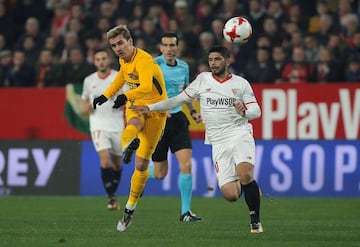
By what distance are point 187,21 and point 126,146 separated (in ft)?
35.7

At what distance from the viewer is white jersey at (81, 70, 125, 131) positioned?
17469 mm

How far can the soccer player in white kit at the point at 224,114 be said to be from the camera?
40.5 ft

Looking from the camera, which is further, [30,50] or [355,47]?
[30,50]

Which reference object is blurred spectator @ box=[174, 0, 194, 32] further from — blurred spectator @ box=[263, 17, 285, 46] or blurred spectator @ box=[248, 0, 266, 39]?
blurred spectator @ box=[263, 17, 285, 46]

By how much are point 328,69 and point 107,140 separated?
17.1 feet

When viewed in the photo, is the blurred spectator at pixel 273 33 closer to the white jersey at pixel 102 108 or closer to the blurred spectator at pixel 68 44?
the blurred spectator at pixel 68 44

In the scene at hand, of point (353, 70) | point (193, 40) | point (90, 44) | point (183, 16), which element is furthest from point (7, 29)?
point (353, 70)

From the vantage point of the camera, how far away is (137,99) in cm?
1280

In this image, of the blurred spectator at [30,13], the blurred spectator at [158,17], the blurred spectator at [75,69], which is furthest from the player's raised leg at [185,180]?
the blurred spectator at [30,13]

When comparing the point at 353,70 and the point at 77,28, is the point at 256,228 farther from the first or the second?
the point at 77,28

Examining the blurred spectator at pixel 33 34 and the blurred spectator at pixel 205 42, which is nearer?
the blurred spectator at pixel 205 42

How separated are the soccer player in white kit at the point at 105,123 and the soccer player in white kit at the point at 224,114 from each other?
4704mm

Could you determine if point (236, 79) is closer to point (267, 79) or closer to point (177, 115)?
point (177, 115)

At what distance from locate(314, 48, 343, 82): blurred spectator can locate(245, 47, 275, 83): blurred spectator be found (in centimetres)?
93
